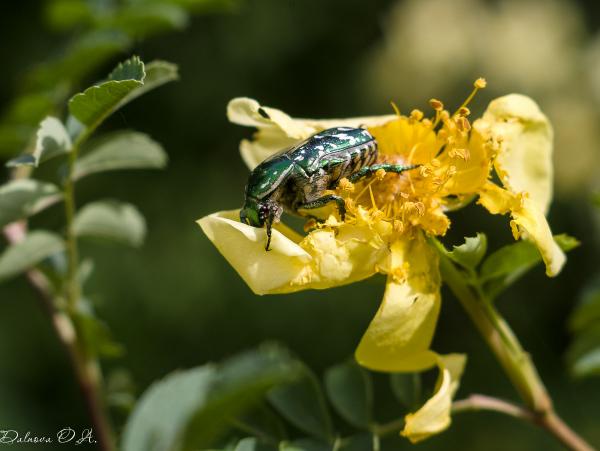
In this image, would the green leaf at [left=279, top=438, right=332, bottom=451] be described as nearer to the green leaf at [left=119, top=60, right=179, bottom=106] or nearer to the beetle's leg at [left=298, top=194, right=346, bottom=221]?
the beetle's leg at [left=298, top=194, right=346, bottom=221]

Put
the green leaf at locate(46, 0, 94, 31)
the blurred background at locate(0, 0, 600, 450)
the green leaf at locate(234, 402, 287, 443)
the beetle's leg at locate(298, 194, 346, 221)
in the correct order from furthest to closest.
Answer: the blurred background at locate(0, 0, 600, 450), the green leaf at locate(46, 0, 94, 31), the beetle's leg at locate(298, 194, 346, 221), the green leaf at locate(234, 402, 287, 443)

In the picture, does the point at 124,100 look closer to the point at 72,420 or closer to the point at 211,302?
the point at 211,302

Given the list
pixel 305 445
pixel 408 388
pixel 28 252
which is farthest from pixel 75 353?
pixel 408 388

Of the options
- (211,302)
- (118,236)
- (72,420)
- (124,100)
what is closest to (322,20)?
(211,302)

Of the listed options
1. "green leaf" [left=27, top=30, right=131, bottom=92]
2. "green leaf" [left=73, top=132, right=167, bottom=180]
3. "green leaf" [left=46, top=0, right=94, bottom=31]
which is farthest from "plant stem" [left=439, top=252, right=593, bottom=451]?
"green leaf" [left=46, top=0, right=94, bottom=31]

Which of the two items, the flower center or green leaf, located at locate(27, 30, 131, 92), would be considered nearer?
the flower center

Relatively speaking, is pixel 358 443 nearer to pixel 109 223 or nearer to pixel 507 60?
pixel 109 223
